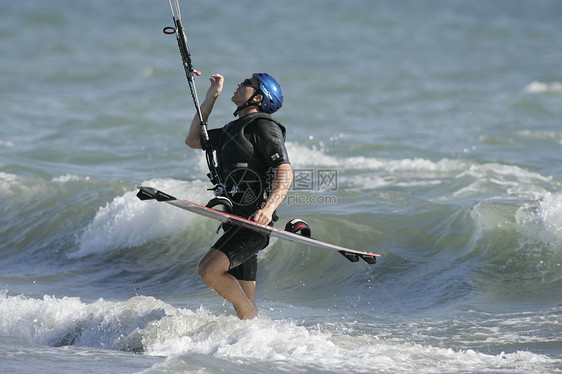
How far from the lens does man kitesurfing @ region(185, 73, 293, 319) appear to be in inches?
193

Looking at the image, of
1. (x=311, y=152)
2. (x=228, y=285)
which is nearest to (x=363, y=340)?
(x=228, y=285)

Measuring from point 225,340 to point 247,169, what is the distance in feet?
4.27

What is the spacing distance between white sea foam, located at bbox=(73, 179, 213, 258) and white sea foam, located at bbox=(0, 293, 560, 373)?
11.1 ft

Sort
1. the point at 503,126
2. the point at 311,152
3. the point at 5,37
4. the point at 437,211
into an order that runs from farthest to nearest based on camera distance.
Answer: the point at 5,37 < the point at 503,126 < the point at 311,152 < the point at 437,211

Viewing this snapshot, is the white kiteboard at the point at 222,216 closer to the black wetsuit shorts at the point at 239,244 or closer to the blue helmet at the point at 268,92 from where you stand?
the black wetsuit shorts at the point at 239,244

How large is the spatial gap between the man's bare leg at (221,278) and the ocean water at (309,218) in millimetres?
282

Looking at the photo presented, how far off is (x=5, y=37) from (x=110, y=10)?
6948mm

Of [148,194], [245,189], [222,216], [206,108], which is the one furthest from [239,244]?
[206,108]

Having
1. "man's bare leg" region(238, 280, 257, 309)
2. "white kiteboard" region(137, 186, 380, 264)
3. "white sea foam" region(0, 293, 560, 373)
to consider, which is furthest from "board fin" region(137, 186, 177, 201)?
"white sea foam" region(0, 293, 560, 373)

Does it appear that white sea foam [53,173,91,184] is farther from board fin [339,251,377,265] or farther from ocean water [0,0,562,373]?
board fin [339,251,377,265]

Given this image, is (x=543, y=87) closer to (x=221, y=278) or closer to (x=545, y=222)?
(x=545, y=222)

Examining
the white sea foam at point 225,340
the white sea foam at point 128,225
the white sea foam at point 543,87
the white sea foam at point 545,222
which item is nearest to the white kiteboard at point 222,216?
the white sea foam at point 225,340

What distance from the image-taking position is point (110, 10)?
36500mm

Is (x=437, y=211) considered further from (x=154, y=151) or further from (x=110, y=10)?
(x=110, y=10)
